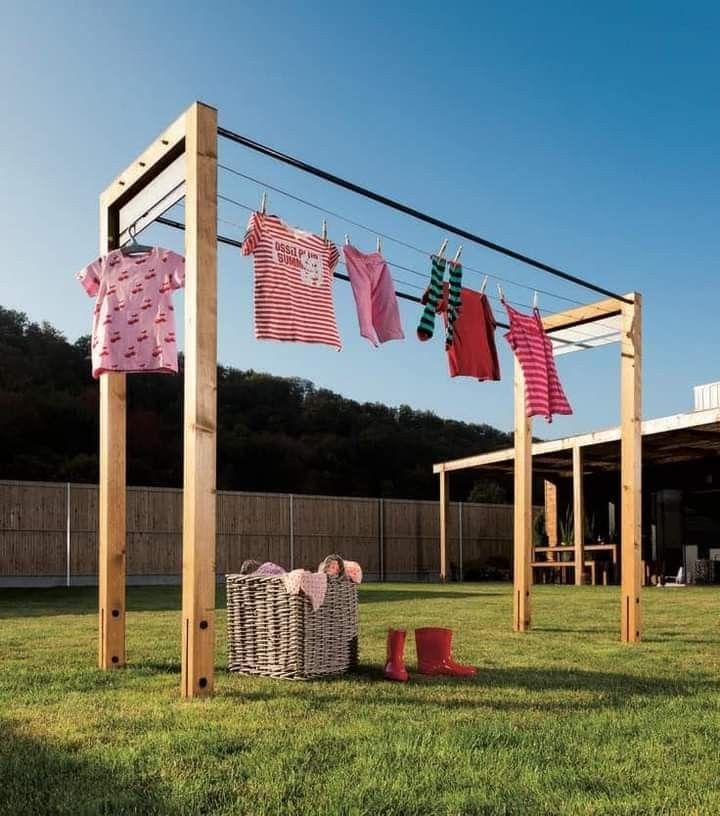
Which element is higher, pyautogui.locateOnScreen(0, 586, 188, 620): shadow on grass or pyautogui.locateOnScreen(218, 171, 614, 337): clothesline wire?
pyautogui.locateOnScreen(218, 171, 614, 337): clothesline wire

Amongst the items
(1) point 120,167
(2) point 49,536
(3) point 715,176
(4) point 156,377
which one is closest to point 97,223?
(1) point 120,167

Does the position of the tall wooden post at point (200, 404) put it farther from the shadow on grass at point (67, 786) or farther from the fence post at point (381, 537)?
the fence post at point (381, 537)

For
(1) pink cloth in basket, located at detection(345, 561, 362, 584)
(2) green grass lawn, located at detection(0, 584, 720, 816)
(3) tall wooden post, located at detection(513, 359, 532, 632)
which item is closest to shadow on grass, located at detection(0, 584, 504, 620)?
(3) tall wooden post, located at detection(513, 359, 532, 632)

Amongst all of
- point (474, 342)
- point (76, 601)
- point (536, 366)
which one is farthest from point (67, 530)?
point (474, 342)

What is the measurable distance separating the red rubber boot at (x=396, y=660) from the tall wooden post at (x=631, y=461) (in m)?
2.83

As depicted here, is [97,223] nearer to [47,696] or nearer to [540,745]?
[47,696]

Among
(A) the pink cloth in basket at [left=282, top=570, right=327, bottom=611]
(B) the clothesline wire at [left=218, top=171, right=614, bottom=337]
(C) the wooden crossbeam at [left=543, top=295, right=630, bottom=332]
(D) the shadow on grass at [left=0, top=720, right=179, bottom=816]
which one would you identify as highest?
(B) the clothesline wire at [left=218, top=171, right=614, bottom=337]

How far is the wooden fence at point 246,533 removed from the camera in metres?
18.7

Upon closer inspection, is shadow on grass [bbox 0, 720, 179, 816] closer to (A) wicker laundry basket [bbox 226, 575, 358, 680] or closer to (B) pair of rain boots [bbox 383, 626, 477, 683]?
(A) wicker laundry basket [bbox 226, 575, 358, 680]

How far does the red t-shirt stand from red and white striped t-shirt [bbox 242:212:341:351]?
1.70 meters

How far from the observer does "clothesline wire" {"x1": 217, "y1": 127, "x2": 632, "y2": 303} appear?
16.4 ft

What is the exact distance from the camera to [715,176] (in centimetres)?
1569

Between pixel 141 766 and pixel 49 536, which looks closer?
pixel 141 766

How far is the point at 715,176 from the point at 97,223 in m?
12.7
